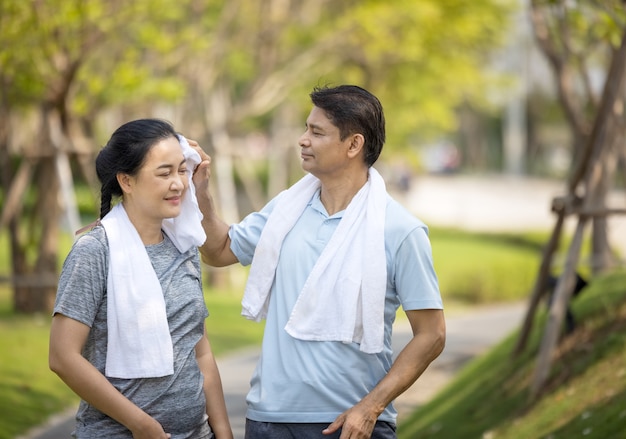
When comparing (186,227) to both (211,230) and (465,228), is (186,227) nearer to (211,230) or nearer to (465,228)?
(211,230)

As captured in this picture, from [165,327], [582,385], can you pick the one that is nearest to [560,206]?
[582,385]

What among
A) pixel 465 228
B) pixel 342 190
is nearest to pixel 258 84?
pixel 342 190

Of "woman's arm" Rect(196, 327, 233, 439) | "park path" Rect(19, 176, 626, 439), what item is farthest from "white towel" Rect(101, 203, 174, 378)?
"park path" Rect(19, 176, 626, 439)

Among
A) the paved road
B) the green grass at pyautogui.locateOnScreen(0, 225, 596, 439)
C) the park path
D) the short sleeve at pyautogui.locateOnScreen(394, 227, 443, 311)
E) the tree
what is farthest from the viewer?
the tree

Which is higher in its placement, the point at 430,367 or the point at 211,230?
the point at 211,230

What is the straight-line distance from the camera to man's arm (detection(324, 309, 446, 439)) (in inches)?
146

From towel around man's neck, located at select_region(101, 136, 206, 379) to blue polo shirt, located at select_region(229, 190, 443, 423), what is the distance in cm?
42

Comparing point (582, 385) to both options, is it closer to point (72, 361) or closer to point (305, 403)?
point (305, 403)

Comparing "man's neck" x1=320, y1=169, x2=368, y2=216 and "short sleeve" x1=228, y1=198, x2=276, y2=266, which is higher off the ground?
"man's neck" x1=320, y1=169, x2=368, y2=216

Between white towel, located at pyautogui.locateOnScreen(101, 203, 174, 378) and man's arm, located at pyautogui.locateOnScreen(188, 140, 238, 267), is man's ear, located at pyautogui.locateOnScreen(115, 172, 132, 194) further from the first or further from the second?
man's arm, located at pyautogui.locateOnScreen(188, 140, 238, 267)

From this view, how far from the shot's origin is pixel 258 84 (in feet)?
68.9

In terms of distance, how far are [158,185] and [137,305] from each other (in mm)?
384

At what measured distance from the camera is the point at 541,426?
272 inches

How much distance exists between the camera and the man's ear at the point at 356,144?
3955 mm
